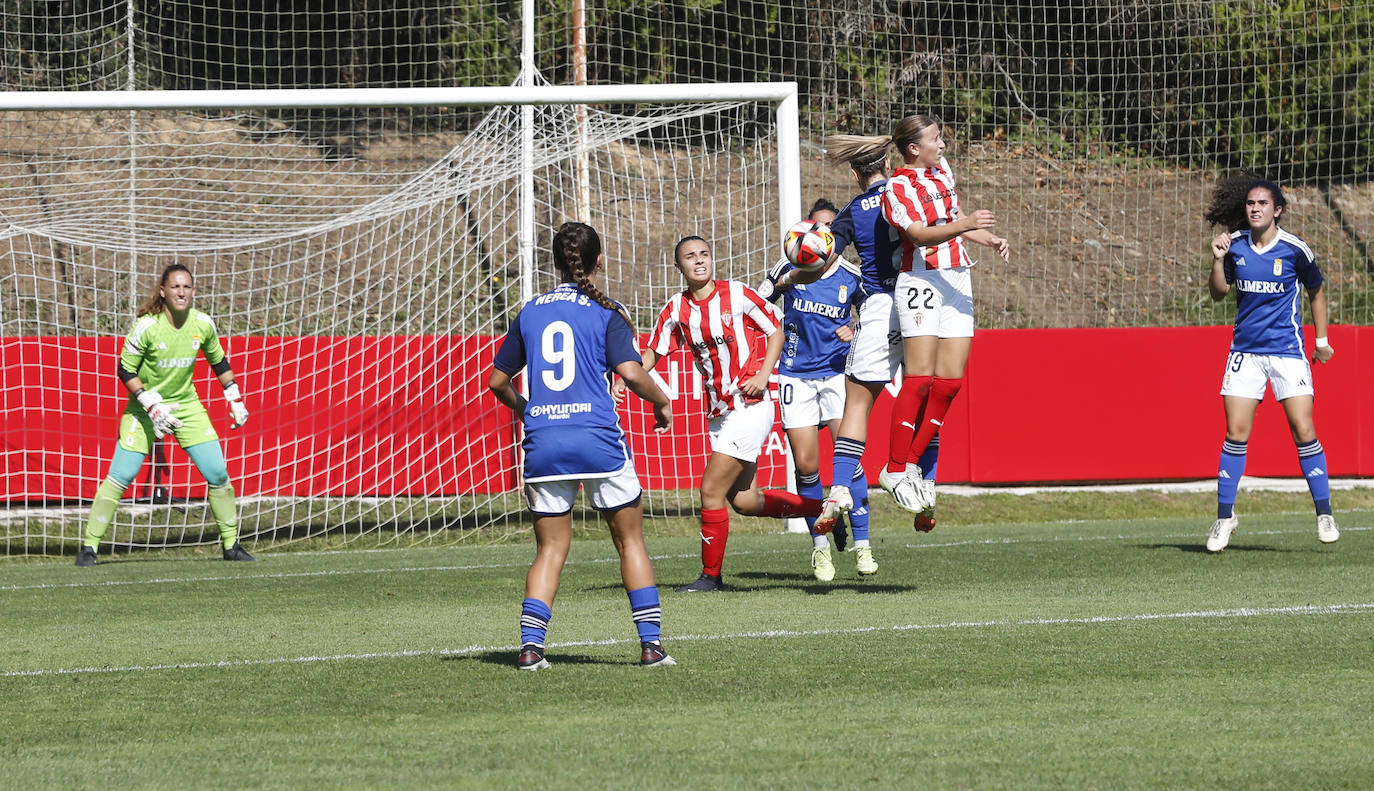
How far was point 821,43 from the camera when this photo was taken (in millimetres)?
19969

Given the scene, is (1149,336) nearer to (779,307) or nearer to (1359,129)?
(779,307)

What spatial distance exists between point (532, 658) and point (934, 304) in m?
3.31

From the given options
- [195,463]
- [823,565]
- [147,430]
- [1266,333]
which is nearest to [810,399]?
[823,565]

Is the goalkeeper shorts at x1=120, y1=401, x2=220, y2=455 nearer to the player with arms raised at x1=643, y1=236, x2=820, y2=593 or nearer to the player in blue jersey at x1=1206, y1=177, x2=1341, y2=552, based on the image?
the player with arms raised at x1=643, y1=236, x2=820, y2=593

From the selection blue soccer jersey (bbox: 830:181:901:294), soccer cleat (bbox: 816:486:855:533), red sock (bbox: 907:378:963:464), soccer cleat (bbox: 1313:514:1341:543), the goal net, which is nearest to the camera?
soccer cleat (bbox: 816:486:855:533)

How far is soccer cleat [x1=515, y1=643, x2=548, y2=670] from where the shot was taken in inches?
219

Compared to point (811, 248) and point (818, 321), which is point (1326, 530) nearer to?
point (818, 321)

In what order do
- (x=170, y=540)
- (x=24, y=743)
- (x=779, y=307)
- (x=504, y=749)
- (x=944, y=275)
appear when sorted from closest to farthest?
(x=504, y=749)
(x=24, y=743)
(x=944, y=275)
(x=779, y=307)
(x=170, y=540)

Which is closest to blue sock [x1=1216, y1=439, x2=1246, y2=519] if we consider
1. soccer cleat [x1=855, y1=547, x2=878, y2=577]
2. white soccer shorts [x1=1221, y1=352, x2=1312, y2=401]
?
white soccer shorts [x1=1221, y1=352, x2=1312, y2=401]

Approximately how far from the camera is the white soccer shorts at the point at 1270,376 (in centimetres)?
1001

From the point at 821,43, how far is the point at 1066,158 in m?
4.14

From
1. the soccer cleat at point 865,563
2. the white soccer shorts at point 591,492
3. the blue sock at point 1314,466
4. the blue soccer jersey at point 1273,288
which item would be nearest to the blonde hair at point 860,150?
the soccer cleat at point 865,563

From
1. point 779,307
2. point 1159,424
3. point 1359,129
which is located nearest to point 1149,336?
point 1159,424

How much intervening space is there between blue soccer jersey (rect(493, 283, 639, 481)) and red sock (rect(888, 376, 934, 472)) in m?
2.45
